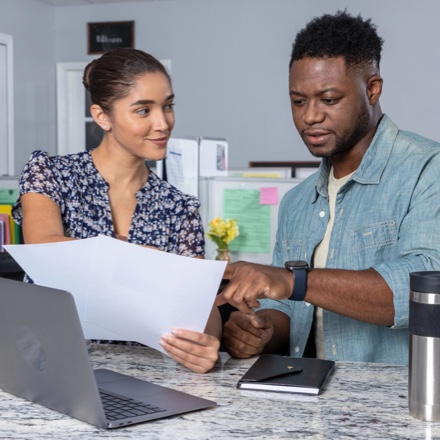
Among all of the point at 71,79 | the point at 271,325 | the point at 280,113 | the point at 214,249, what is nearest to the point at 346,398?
the point at 271,325

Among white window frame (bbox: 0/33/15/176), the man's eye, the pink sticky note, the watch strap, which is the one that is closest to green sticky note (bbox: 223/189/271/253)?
the pink sticky note

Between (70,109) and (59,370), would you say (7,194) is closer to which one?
(59,370)

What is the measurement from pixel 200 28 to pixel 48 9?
150 cm

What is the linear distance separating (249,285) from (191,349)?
0.15m

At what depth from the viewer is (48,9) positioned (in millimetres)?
7234

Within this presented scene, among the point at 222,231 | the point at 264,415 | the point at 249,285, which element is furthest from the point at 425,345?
the point at 222,231

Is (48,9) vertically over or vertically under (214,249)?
over

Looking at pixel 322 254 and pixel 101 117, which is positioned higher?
pixel 101 117

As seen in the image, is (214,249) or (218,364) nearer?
(218,364)

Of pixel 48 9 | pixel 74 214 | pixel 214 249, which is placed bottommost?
pixel 214 249

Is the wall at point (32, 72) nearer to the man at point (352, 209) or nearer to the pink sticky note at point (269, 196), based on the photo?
the pink sticky note at point (269, 196)

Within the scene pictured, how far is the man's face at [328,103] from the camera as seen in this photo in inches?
64.6

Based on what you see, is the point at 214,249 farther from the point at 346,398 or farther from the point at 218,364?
the point at 346,398

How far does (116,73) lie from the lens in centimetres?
181
